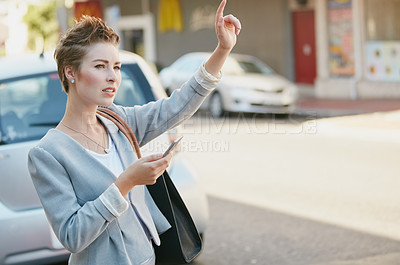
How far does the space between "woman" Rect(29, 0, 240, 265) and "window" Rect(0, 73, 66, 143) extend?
260 centimetres

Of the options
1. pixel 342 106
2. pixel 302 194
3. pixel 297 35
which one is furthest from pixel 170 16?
pixel 302 194

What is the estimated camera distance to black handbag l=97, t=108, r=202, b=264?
2.60 meters

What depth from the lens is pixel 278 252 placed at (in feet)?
19.2

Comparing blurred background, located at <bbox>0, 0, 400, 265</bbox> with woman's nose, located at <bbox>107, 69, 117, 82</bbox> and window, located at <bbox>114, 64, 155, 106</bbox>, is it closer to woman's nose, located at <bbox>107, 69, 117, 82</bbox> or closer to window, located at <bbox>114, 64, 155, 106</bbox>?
window, located at <bbox>114, 64, 155, 106</bbox>

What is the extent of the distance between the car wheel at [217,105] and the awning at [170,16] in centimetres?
963

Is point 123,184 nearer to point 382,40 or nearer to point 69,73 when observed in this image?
point 69,73

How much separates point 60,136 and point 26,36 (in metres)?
42.9

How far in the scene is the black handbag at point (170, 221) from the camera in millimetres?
2600

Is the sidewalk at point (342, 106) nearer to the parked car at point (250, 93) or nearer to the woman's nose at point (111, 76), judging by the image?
the parked car at point (250, 93)

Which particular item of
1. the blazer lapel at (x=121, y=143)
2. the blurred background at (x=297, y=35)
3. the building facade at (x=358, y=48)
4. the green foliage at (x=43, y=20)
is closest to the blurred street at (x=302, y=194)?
the blazer lapel at (x=121, y=143)

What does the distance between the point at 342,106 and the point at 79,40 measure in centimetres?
1641

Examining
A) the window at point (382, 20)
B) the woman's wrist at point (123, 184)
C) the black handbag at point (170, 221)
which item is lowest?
the black handbag at point (170, 221)

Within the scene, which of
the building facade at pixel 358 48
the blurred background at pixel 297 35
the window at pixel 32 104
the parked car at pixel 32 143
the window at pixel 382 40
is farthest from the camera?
the blurred background at pixel 297 35

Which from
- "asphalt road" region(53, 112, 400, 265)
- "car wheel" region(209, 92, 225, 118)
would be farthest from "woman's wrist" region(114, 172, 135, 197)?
"car wheel" region(209, 92, 225, 118)
